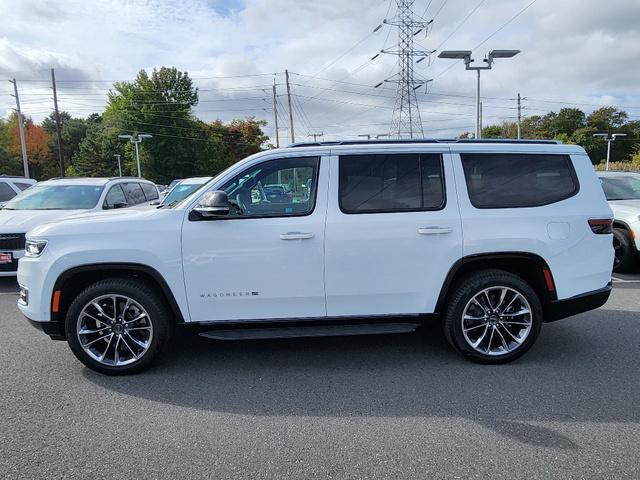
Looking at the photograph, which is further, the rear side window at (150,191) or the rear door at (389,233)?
the rear side window at (150,191)

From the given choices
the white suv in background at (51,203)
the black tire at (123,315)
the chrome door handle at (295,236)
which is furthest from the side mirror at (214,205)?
the white suv in background at (51,203)

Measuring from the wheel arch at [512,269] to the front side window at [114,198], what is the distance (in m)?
6.95

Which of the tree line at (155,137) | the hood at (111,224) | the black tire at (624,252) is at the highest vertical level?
the tree line at (155,137)

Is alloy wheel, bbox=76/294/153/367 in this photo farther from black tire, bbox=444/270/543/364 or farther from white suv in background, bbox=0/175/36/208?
white suv in background, bbox=0/175/36/208

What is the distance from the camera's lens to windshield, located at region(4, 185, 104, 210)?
8.13m

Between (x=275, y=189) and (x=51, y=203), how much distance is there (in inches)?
246

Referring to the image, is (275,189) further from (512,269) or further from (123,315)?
(512,269)

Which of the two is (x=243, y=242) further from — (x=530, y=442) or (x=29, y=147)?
(x=29, y=147)

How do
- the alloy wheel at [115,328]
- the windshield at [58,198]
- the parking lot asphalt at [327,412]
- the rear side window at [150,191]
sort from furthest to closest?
the rear side window at [150,191]
the windshield at [58,198]
the alloy wheel at [115,328]
the parking lot asphalt at [327,412]

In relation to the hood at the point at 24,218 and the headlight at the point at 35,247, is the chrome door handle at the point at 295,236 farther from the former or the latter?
the hood at the point at 24,218

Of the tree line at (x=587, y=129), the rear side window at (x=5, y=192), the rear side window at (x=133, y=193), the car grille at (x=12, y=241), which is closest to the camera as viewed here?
the car grille at (x=12, y=241)

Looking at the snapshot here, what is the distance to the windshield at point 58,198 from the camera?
8.13 m

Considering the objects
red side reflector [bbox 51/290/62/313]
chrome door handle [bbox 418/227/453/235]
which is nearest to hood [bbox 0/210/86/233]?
red side reflector [bbox 51/290/62/313]

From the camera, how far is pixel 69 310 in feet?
12.3
